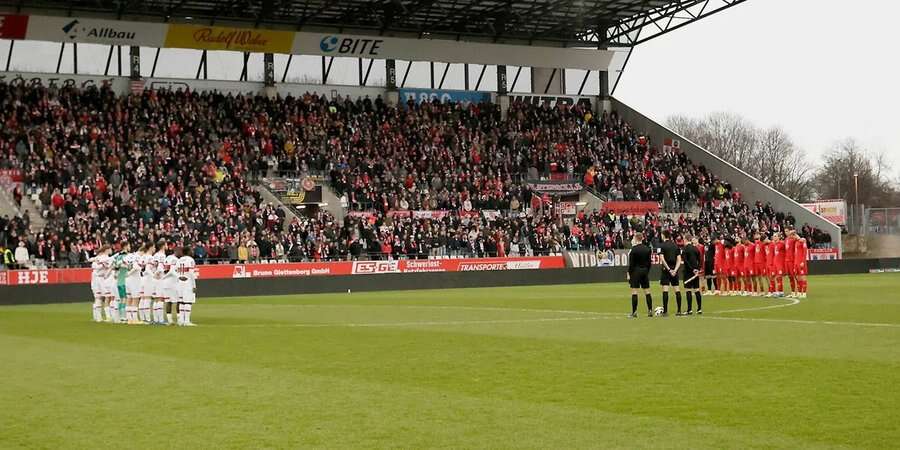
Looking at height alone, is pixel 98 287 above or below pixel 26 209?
below

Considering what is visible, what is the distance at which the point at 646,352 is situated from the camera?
648 inches

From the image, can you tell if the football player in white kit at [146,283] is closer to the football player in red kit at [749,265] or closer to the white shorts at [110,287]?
the white shorts at [110,287]

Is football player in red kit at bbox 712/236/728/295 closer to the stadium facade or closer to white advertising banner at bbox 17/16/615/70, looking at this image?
the stadium facade

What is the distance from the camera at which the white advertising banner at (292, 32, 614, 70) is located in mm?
61625

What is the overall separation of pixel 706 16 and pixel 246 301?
34353mm

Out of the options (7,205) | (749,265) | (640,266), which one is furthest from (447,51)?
(640,266)

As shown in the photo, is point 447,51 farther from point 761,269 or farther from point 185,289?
point 185,289

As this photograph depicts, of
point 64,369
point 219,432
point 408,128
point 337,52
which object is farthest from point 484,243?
point 219,432

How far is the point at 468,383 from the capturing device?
44.3ft

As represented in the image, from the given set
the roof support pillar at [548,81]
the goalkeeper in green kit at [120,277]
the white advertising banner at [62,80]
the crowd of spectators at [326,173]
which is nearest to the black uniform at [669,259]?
the goalkeeper in green kit at [120,277]

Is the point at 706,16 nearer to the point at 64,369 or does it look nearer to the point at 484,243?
the point at 484,243

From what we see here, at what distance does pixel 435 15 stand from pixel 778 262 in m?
34.1

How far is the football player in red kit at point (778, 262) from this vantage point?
35219mm

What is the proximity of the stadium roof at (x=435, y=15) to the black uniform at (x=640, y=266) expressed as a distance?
37656 millimetres
